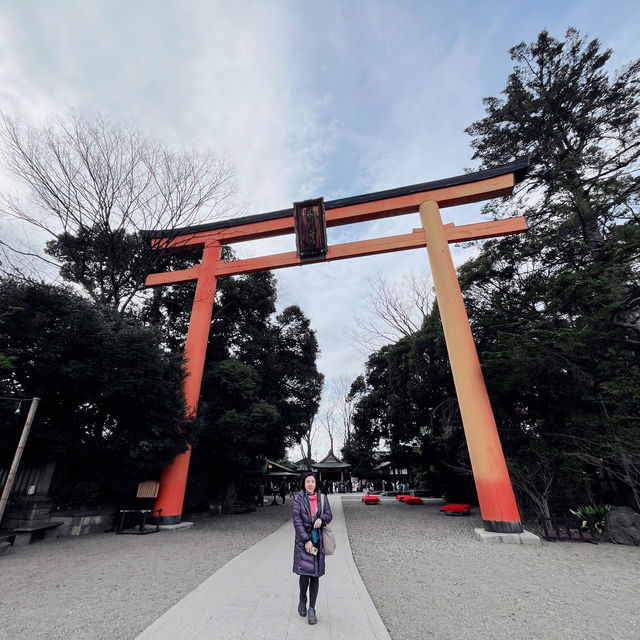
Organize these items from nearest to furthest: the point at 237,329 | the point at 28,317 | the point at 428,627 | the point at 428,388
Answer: the point at 428,627
the point at 28,317
the point at 428,388
the point at 237,329

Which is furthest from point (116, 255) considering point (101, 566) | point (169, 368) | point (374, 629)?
point (374, 629)

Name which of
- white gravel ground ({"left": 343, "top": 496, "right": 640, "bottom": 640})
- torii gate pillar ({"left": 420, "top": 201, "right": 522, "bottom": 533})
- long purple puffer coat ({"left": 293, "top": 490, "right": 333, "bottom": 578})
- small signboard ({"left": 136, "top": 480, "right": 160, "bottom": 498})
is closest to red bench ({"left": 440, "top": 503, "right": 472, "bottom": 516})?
torii gate pillar ({"left": 420, "top": 201, "right": 522, "bottom": 533})

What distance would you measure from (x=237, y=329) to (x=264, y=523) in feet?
22.4

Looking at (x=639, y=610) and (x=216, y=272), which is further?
(x=216, y=272)

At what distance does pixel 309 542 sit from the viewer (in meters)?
2.63

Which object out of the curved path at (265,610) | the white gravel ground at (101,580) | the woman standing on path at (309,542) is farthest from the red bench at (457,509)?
the woman standing on path at (309,542)

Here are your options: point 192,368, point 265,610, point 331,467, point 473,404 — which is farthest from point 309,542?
point 331,467

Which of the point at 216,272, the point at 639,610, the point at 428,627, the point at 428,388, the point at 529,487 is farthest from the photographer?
the point at 428,388

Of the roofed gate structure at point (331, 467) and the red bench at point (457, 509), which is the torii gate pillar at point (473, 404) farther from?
the roofed gate structure at point (331, 467)

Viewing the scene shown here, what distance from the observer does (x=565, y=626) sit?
2.69 m

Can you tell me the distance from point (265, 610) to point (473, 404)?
6090 mm

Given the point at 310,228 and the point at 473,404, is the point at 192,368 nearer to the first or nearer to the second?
the point at 310,228

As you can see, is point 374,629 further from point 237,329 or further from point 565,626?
point 237,329

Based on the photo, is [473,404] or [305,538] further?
[473,404]
